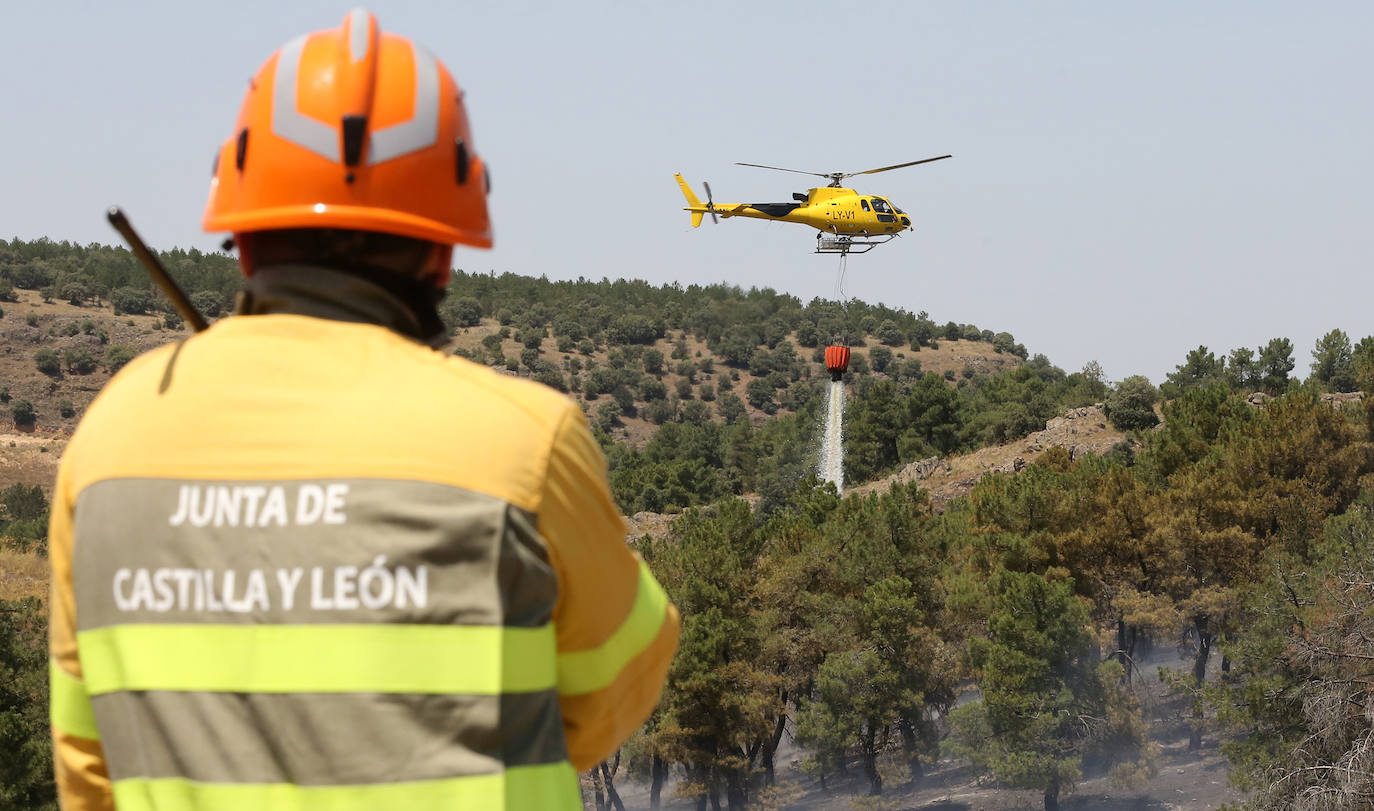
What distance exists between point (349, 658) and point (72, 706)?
627mm

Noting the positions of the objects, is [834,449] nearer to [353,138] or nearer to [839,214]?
[839,214]

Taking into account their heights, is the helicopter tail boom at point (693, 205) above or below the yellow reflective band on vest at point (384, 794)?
Answer: above

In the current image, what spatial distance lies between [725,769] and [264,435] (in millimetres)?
49475

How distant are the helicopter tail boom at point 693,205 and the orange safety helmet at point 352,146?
7330cm

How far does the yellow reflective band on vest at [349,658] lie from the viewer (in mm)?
1759

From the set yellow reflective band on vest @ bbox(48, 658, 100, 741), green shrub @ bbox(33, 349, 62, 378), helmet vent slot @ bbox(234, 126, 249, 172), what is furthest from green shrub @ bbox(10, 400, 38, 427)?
helmet vent slot @ bbox(234, 126, 249, 172)

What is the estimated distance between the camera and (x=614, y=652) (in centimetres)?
199

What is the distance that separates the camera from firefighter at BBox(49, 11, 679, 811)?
5.79 ft

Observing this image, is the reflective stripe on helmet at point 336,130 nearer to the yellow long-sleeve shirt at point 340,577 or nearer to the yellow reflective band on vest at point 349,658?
the yellow long-sleeve shirt at point 340,577

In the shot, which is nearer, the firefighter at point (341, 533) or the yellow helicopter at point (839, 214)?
the firefighter at point (341, 533)

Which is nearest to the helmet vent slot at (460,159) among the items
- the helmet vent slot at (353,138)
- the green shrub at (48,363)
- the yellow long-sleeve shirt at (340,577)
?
the helmet vent slot at (353,138)

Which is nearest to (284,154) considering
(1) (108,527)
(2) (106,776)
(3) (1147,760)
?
(1) (108,527)

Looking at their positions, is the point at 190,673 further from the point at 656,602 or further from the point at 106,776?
the point at 656,602

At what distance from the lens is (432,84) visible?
208 centimetres
